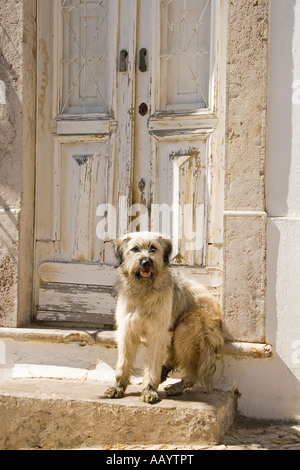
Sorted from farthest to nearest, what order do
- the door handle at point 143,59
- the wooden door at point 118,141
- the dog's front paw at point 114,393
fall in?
the door handle at point 143,59, the wooden door at point 118,141, the dog's front paw at point 114,393

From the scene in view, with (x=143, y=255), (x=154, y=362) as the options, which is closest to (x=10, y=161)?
(x=143, y=255)

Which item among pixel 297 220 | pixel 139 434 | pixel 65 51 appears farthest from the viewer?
pixel 65 51

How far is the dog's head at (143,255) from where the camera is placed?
436 centimetres

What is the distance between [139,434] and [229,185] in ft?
6.81

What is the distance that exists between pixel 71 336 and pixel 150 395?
1.10 m

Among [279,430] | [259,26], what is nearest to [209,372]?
[279,430]

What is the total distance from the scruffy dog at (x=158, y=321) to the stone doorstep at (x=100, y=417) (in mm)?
131

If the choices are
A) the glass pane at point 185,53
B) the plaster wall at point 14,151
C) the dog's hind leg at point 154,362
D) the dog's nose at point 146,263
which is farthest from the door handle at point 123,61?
the dog's hind leg at point 154,362

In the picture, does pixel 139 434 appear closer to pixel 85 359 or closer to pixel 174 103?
pixel 85 359

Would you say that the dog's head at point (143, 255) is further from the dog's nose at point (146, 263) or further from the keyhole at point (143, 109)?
the keyhole at point (143, 109)

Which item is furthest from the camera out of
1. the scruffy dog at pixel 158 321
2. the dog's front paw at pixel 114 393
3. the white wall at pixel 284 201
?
the white wall at pixel 284 201

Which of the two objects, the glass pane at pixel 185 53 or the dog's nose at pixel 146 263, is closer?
the dog's nose at pixel 146 263

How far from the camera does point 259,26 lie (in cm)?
473

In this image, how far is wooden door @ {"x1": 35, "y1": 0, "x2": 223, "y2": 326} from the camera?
5219 millimetres
